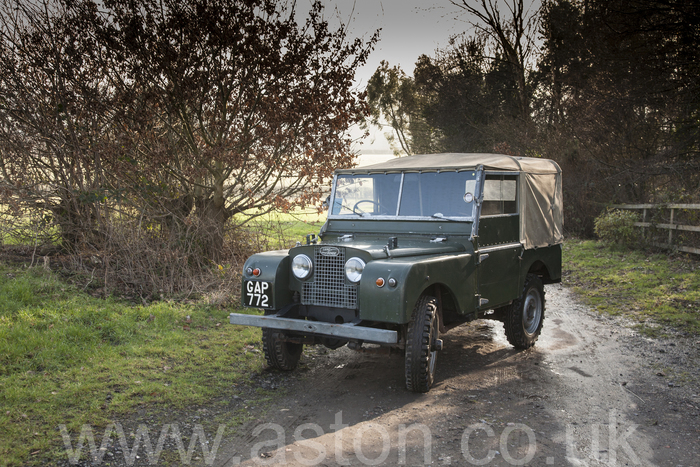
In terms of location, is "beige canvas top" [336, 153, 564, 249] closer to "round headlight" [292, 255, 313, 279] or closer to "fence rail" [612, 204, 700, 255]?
"round headlight" [292, 255, 313, 279]

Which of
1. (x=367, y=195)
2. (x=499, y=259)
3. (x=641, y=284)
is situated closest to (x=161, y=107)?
(x=367, y=195)

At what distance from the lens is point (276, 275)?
557 centimetres

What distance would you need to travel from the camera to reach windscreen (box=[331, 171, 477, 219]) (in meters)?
6.16

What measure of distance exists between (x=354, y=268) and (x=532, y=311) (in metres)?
3.44

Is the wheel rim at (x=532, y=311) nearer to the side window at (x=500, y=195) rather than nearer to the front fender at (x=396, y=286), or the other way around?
the side window at (x=500, y=195)

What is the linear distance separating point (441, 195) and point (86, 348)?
4.43 meters

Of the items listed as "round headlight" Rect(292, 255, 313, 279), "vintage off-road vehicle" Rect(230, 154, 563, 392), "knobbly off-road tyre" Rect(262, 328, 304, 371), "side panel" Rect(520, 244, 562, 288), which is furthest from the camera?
"side panel" Rect(520, 244, 562, 288)

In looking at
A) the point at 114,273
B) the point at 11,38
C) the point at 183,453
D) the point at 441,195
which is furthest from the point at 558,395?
the point at 11,38

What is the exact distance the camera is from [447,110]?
28141mm

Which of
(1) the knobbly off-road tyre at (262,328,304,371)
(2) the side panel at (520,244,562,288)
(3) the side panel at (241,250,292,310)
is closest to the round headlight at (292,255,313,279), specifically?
(3) the side panel at (241,250,292,310)

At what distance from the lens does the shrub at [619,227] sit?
1484 centimetres

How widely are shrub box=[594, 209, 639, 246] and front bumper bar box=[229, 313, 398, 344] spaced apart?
40.7 feet

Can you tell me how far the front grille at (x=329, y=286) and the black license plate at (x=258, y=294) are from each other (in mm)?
349

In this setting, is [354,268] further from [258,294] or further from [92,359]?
[92,359]
